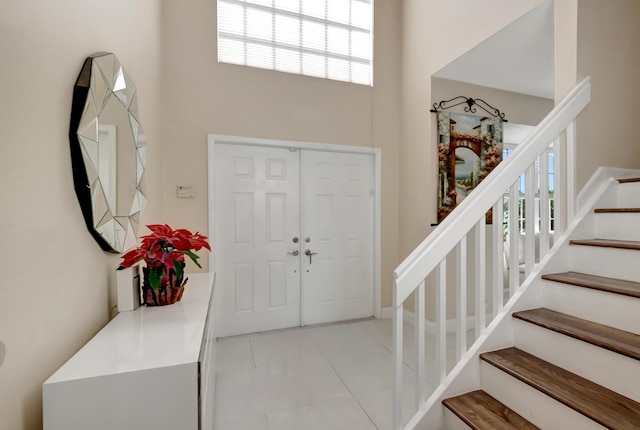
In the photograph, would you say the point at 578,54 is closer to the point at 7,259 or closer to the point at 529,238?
the point at 529,238

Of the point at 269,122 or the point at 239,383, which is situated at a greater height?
the point at 269,122

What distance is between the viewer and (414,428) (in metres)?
1.40

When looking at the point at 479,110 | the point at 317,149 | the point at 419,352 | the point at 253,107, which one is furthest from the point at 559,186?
the point at 253,107

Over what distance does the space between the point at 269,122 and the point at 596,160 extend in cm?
276

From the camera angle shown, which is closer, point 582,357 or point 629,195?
point 582,357

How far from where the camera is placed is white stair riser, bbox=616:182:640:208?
179 centimetres

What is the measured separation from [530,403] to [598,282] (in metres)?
0.72

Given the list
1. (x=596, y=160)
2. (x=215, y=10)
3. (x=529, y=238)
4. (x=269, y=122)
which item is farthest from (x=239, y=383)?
(x=215, y=10)

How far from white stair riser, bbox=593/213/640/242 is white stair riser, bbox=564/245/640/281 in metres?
0.21

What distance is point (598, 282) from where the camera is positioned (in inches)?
57.7

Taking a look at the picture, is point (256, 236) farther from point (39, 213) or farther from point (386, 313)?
point (39, 213)

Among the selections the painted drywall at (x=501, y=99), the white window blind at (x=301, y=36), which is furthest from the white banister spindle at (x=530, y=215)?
the white window blind at (x=301, y=36)

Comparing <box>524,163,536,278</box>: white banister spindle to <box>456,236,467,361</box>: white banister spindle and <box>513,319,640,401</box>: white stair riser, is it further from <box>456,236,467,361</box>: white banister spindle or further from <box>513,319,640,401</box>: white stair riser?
<box>456,236,467,361</box>: white banister spindle

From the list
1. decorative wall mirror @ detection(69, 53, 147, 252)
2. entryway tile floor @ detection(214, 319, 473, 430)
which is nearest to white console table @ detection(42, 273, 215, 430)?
decorative wall mirror @ detection(69, 53, 147, 252)
